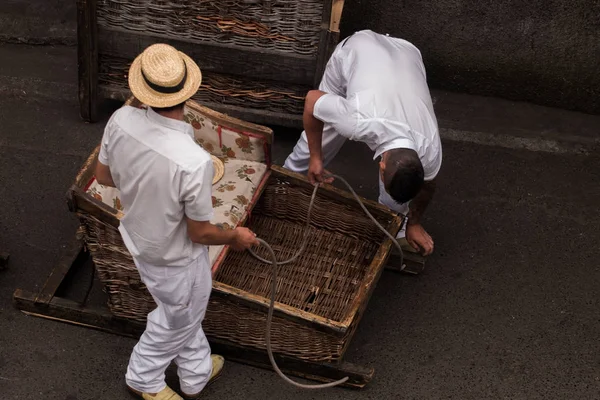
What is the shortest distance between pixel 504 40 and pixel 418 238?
6.93 ft

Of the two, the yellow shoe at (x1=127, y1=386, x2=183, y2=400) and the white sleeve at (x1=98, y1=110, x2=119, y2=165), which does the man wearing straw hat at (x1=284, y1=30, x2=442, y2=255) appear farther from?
the yellow shoe at (x1=127, y1=386, x2=183, y2=400)

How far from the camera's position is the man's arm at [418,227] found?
14.4 ft

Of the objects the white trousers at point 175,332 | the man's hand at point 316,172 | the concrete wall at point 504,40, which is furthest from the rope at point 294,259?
the concrete wall at point 504,40

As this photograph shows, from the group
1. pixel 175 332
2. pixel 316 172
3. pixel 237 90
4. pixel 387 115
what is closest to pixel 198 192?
pixel 175 332

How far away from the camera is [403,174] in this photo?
3.79 meters

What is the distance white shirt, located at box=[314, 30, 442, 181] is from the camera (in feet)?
13.0

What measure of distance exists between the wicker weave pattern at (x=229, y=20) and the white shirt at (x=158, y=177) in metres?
1.92

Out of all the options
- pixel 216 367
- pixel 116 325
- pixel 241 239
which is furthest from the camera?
pixel 116 325

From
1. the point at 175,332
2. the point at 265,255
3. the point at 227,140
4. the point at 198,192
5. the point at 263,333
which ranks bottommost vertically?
the point at 265,255

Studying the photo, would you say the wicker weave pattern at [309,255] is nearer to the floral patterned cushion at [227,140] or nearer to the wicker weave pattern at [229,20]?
the floral patterned cushion at [227,140]

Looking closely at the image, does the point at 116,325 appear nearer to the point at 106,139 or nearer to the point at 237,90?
the point at 106,139

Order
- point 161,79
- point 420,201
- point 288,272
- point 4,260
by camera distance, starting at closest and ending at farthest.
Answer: point 161,79 → point 420,201 → point 4,260 → point 288,272

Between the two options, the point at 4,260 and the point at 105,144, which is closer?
the point at 105,144

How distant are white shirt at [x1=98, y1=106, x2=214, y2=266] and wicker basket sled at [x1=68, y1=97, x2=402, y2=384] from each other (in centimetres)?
44
